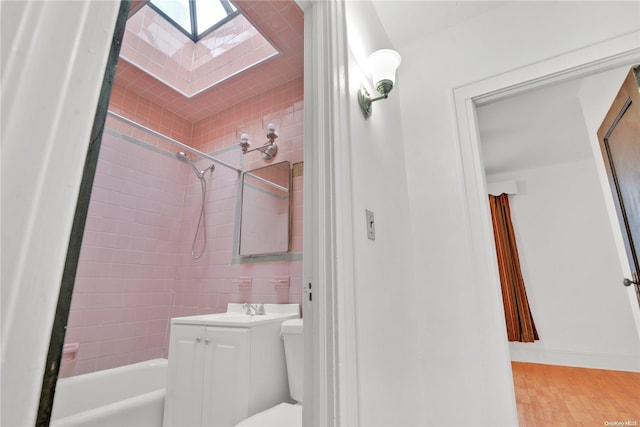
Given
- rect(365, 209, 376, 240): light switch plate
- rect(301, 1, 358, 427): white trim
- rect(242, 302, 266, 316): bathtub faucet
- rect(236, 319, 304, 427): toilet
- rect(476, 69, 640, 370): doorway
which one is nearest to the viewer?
rect(301, 1, 358, 427): white trim

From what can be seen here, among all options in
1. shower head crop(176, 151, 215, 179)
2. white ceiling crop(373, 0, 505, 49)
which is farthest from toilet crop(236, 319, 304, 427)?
white ceiling crop(373, 0, 505, 49)

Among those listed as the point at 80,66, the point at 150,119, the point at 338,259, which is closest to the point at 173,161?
the point at 150,119

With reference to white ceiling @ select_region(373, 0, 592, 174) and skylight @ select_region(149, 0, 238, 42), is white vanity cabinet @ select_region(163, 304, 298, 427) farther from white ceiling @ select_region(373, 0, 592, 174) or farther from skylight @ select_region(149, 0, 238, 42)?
skylight @ select_region(149, 0, 238, 42)

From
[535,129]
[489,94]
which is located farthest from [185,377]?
[535,129]

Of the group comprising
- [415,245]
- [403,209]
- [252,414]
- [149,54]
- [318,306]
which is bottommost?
[252,414]

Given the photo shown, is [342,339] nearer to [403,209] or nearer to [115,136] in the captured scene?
[403,209]

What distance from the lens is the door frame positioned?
54.6 inches

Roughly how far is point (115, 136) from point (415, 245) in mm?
2309

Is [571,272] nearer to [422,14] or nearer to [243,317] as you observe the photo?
[422,14]

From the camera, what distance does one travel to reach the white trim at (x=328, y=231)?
838 mm

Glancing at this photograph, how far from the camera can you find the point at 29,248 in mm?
259

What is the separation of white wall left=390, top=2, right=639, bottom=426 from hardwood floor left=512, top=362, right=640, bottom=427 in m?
1.21

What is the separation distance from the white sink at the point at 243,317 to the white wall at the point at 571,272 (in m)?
3.24

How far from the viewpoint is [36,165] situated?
10.8 inches
